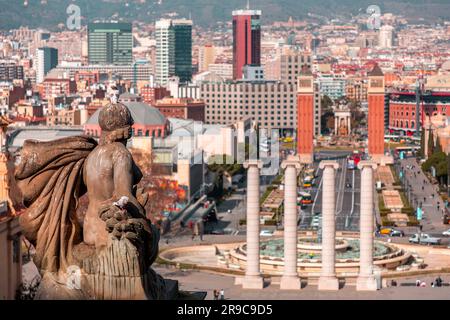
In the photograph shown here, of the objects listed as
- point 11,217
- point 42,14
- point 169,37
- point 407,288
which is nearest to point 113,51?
point 42,14

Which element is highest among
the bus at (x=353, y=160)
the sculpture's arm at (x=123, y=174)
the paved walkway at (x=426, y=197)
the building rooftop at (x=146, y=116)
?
the sculpture's arm at (x=123, y=174)

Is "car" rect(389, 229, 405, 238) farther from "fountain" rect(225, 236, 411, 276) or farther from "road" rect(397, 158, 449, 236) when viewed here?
"fountain" rect(225, 236, 411, 276)

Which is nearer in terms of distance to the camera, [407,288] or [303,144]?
[407,288]

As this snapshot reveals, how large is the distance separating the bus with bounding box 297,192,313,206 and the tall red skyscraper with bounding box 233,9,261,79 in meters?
97.2

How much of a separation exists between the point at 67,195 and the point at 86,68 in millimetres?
156676

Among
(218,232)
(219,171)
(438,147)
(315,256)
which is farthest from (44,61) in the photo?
(315,256)

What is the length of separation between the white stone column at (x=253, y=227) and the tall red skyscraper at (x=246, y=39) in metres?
127

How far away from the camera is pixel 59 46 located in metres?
189

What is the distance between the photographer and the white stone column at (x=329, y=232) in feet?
85.7

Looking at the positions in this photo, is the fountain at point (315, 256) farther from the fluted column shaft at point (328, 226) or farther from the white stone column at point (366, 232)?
the fluted column shaft at point (328, 226)

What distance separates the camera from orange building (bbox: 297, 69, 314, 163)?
76938mm

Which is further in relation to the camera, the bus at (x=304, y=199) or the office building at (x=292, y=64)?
the office building at (x=292, y=64)

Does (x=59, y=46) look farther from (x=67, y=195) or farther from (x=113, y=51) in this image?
(x=67, y=195)

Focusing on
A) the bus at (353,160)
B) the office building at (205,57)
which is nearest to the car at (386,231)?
the bus at (353,160)
